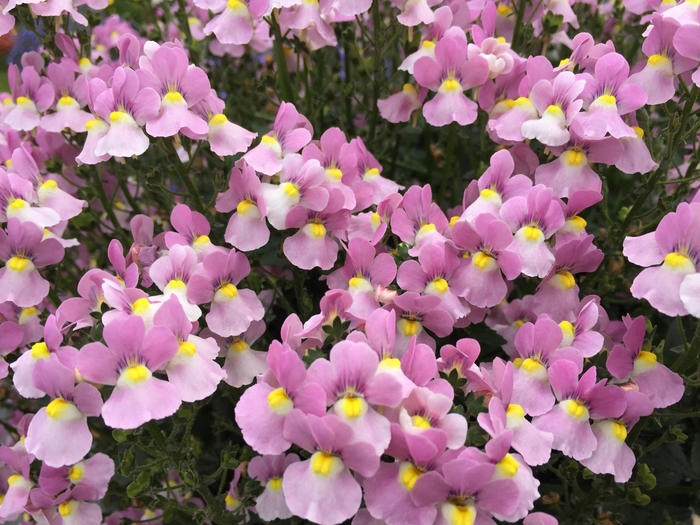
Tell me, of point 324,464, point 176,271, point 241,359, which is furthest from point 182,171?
point 324,464

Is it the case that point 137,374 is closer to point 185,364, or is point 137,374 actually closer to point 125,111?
point 185,364

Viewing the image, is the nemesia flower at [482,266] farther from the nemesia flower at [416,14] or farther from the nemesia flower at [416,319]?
the nemesia flower at [416,14]

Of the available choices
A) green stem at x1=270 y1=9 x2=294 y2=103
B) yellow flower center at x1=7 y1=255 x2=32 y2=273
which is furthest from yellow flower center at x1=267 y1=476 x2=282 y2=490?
green stem at x1=270 y1=9 x2=294 y2=103

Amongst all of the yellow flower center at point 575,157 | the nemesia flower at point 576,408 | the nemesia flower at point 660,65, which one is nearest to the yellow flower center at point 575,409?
the nemesia flower at point 576,408

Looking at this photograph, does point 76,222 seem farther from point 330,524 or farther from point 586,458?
point 586,458

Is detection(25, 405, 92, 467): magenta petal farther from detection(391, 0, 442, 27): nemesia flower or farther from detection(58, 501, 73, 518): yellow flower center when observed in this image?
detection(391, 0, 442, 27): nemesia flower

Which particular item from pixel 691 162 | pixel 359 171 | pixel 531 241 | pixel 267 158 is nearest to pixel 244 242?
pixel 267 158
